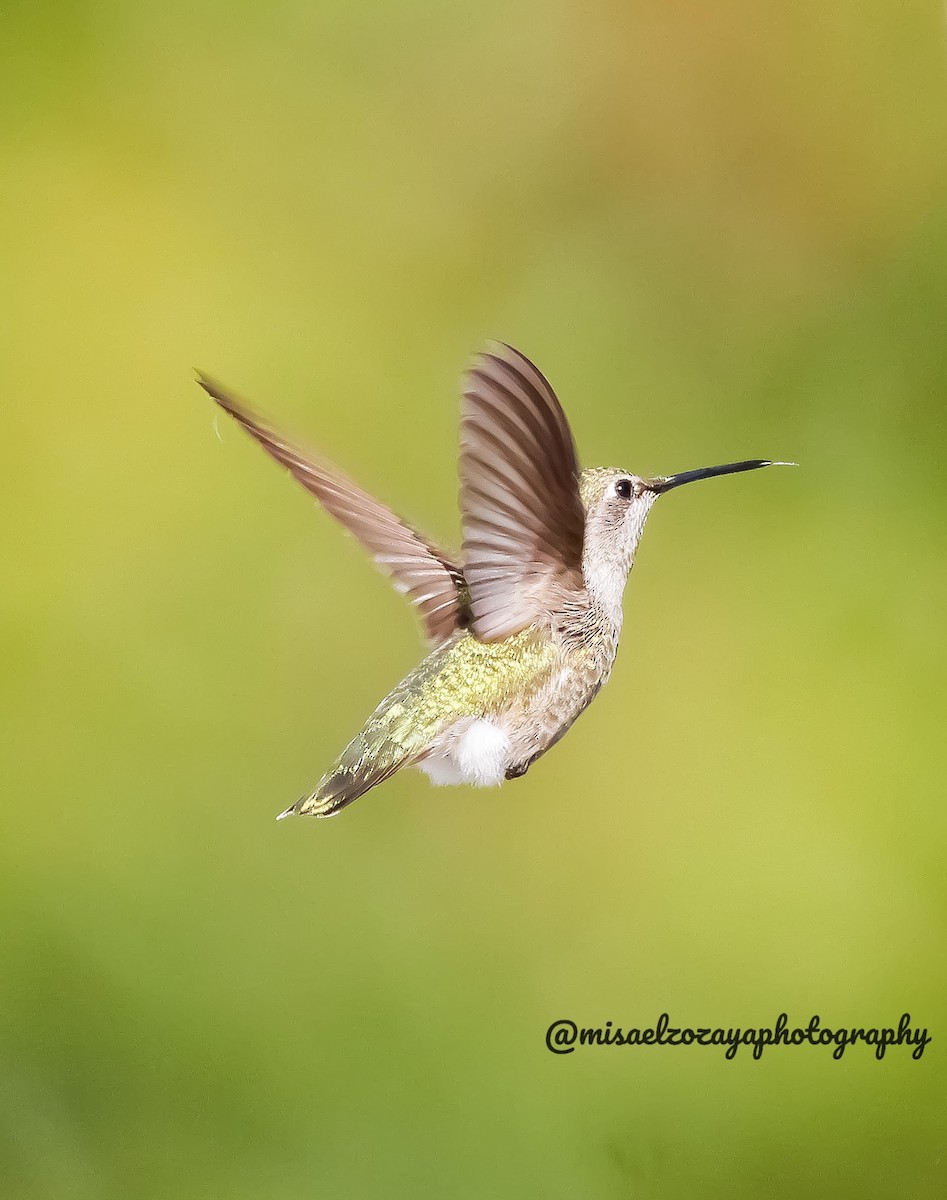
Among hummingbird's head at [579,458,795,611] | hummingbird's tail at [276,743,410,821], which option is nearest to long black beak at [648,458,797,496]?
hummingbird's head at [579,458,795,611]

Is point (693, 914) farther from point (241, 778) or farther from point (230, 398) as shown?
point (230, 398)

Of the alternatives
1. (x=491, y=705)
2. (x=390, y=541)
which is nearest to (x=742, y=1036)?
(x=491, y=705)

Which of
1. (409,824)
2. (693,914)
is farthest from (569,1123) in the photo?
(409,824)

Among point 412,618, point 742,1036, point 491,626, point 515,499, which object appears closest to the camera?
point 515,499

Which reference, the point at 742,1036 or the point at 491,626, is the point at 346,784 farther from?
the point at 742,1036

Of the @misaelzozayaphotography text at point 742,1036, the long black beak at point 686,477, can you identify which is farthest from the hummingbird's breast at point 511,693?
the @misaelzozayaphotography text at point 742,1036
